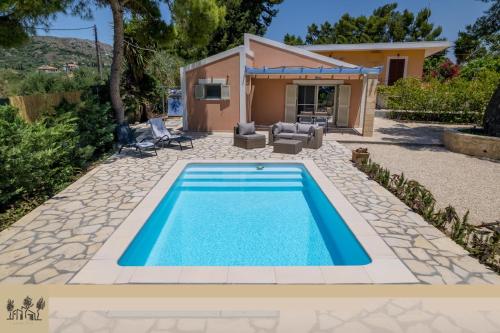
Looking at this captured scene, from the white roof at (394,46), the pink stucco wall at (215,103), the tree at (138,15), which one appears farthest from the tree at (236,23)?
the tree at (138,15)

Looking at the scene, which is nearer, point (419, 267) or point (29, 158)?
point (419, 267)

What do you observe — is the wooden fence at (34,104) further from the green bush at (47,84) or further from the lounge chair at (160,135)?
the green bush at (47,84)

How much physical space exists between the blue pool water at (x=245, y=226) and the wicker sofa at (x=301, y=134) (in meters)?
2.87

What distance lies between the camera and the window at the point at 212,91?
16141mm

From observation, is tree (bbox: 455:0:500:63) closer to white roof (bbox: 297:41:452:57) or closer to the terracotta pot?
the terracotta pot

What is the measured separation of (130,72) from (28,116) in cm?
969

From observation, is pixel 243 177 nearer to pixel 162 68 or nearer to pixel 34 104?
pixel 34 104

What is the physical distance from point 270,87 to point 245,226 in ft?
42.0

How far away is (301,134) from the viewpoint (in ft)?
42.1

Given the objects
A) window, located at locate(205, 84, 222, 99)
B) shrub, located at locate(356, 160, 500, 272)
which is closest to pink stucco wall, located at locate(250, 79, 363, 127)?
window, located at locate(205, 84, 222, 99)

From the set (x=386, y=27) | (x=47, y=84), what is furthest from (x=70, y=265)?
(x=386, y=27)

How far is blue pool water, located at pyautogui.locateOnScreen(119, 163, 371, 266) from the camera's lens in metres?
5.48

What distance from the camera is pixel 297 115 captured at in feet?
59.2

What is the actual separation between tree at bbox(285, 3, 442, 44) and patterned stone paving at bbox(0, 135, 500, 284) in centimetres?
4220
